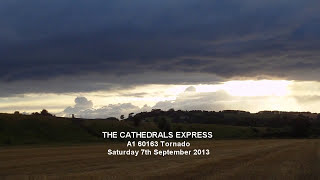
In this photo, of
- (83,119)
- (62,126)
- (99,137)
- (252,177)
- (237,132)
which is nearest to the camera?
(252,177)

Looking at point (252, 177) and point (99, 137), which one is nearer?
point (252, 177)

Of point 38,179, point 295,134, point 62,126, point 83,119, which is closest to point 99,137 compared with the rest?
point 62,126

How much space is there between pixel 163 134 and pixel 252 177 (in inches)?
4305

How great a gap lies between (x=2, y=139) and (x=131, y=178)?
3475 inches

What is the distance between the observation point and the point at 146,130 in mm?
146875

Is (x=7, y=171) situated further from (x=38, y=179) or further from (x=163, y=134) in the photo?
(x=163, y=134)

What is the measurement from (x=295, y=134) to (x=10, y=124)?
99390mm

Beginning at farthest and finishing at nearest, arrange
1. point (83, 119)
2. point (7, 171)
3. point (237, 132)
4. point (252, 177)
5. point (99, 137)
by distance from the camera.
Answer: point (237, 132) → point (83, 119) → point (99, 137) → point (7, 171) → point (252, 177)

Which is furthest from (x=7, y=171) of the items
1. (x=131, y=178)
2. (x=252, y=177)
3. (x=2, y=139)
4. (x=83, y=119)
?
(x=83, y=119)

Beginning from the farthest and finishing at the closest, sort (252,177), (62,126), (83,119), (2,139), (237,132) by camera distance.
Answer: (237,132), (83,119), (62,126), (2,139), (252,177)

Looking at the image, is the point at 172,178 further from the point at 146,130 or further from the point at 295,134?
the point at 295,134

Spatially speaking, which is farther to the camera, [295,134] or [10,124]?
[295,134]

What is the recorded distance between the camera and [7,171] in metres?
38.0

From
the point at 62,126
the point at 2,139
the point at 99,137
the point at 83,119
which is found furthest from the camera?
the point at 83,119
